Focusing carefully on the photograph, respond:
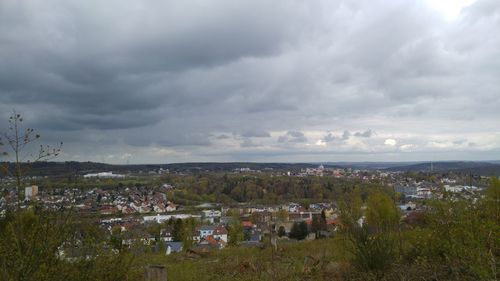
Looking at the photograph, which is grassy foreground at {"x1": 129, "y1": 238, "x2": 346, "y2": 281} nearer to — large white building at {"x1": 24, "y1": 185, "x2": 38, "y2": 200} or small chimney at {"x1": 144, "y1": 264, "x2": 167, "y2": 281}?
small chimney at {"x1": 144, "y1": 264, "x2": 167, "y2": 281}

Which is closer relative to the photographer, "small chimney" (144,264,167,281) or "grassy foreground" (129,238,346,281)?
"small chimney" (144,264,167,281)

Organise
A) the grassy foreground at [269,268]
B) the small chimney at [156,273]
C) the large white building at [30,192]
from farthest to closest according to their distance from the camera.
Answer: the grassy foreground at [269,268], the small chimney at [156,273], the large white building at [30,192]

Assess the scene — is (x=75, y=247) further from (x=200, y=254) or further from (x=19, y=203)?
(x=200, y=254)

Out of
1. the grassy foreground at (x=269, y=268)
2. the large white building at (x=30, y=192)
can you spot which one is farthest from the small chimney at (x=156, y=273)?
the large white building at (x=30, y=192)

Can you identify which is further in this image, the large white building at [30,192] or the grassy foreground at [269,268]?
the grassy foreground at [269,268]

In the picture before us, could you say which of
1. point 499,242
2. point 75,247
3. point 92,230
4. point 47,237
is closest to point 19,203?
point 47,237

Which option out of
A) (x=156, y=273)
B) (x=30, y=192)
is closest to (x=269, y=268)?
(x=156, y=273)

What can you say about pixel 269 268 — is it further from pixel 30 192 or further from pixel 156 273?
pixel 30 192

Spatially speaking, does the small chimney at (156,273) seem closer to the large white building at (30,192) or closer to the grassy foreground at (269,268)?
the grassy foreground at (269,268)

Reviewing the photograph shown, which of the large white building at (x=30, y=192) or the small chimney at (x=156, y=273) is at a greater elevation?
the large white building at (x=30, y=192)

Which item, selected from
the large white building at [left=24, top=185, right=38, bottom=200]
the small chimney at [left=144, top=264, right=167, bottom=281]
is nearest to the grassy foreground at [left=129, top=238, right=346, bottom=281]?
the small chimney at [left=144, top=264, right=167, bottom=281]

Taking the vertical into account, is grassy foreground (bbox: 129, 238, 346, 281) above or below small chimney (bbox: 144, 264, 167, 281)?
below
